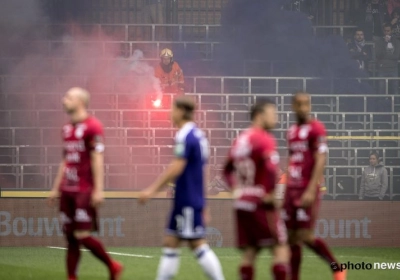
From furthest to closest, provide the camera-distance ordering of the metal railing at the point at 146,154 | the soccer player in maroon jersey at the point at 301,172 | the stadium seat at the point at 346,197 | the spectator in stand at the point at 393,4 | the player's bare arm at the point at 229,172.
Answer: the spectator in stand at the point at 393,4
the metal railing at the point at 146,154
the stadium seat at the point at 346,197
the soccer player in maroon jersey at the point at 301,172
the player's bare arm at the point at 229,172

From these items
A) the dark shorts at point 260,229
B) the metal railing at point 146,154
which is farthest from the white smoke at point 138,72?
the dark shorts at point 260,229

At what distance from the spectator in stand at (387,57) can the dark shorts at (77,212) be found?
Answer: 15.1m

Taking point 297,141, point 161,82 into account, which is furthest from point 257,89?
point 297,141

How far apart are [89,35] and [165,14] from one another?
1946mm

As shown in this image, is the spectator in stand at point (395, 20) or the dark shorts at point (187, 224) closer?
the dark shorts at point (187, 224)

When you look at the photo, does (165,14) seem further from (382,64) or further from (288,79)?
(382,64)

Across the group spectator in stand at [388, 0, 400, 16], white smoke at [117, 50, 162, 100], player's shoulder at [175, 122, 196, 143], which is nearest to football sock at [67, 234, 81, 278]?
player's shoulder at [175, 122, 196, 143]

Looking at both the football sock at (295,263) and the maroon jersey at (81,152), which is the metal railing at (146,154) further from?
the football sock at (295,263)

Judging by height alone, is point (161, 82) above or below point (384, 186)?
above

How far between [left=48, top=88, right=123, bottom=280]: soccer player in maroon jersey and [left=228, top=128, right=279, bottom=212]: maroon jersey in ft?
6.18

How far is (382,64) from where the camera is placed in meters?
24.7

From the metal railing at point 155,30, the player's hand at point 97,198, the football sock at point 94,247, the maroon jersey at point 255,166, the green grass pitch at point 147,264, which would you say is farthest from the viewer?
the metal railing at point 155,30

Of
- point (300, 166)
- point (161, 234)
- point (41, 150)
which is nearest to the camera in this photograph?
point (300, 166)

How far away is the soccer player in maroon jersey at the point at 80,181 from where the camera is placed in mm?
10398
